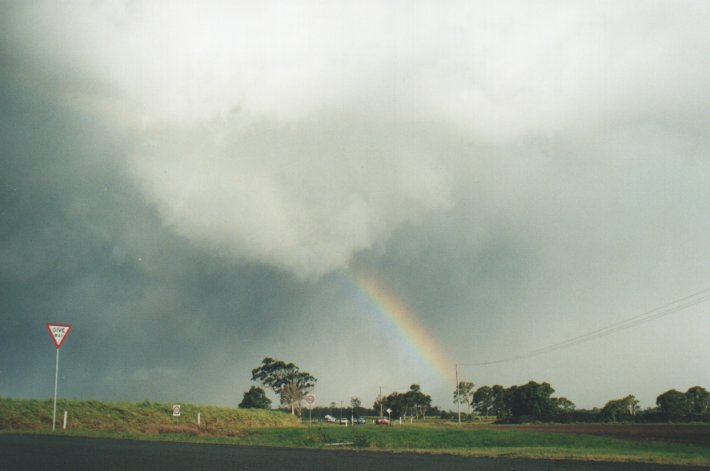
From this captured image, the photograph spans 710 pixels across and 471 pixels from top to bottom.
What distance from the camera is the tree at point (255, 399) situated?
143875 millimetres

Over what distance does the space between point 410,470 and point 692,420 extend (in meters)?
117

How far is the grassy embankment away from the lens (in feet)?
79.1

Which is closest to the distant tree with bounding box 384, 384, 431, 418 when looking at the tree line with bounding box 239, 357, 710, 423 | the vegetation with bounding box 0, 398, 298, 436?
the tree line with bounding box 239, 357, 710, 423

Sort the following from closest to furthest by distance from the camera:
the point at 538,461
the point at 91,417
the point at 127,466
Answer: the point at 127,466 < the point at 538,461 < the point at 91,417

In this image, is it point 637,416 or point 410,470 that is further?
point 637,416

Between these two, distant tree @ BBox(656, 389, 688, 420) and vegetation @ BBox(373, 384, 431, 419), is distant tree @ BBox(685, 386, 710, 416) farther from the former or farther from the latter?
vegetation @ BBox(373, 384, 431, 419)

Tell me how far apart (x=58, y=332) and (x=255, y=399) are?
405 feet

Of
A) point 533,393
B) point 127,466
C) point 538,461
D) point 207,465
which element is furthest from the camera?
point 533,393

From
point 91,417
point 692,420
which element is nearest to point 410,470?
point 91,417

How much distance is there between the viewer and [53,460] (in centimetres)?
1473

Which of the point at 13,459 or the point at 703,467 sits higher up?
the point at 13,459

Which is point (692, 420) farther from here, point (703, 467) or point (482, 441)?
point (703, 467)

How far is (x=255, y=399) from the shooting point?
14550cm

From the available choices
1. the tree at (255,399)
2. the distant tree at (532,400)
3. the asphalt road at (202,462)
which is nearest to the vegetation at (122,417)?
the asphalt road at (202,462)
